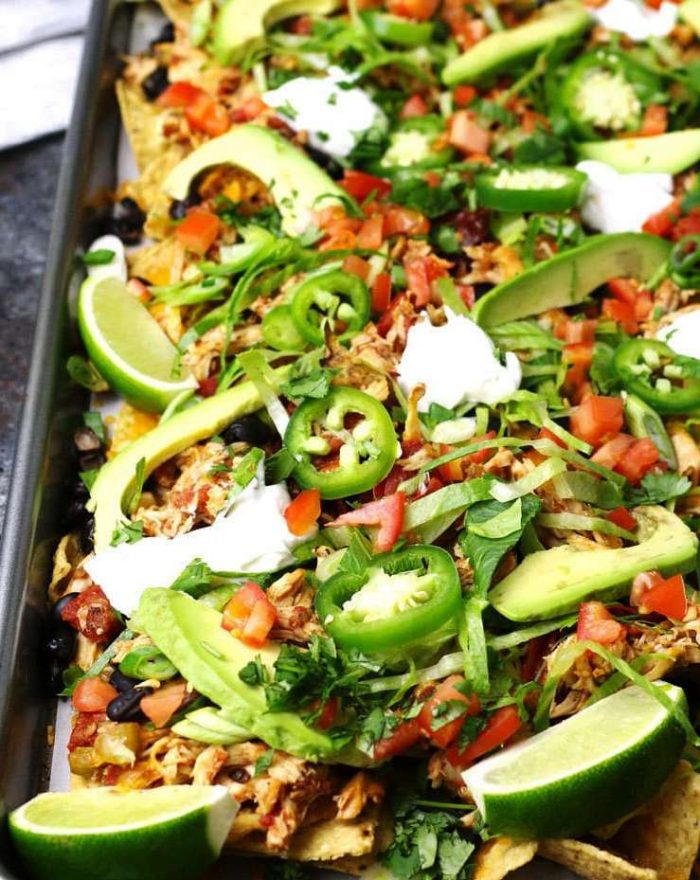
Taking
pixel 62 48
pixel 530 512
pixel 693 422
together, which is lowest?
pixel 693 422

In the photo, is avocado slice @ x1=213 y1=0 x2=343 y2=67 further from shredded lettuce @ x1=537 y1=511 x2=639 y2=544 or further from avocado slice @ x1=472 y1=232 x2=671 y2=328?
shredded lettuce @ x1=537 y1=511 x2=639 y2=544

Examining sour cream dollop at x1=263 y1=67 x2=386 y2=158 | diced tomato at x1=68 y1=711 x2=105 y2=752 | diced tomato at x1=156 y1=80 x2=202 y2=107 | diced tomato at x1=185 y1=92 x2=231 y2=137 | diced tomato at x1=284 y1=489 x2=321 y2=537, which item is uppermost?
diced tomato at x1=156 y1=80 x2=202 y2=107

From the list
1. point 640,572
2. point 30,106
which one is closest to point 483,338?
point 640,572

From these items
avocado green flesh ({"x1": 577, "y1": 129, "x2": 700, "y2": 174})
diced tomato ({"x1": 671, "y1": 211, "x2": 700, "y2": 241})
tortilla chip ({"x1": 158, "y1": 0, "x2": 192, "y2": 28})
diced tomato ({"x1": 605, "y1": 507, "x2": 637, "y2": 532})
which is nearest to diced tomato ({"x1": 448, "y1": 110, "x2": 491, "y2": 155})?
avocado green flesh ({"x1": 577, "y1": 129, "x2": 700, "y2": 174})

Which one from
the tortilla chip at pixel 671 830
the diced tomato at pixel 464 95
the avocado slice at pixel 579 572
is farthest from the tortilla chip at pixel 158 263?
the tortilla chip at pixel 671 830

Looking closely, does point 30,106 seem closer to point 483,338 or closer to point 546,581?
point 483,338

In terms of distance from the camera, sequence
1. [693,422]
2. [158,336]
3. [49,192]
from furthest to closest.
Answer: [49,192] → [158,336] → [693,422]

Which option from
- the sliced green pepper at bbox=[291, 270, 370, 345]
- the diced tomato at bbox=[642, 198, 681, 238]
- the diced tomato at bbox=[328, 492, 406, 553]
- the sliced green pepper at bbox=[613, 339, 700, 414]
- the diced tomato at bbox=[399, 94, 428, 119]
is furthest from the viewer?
the diced tomato at bbox=[399, 94, 428, 119]
